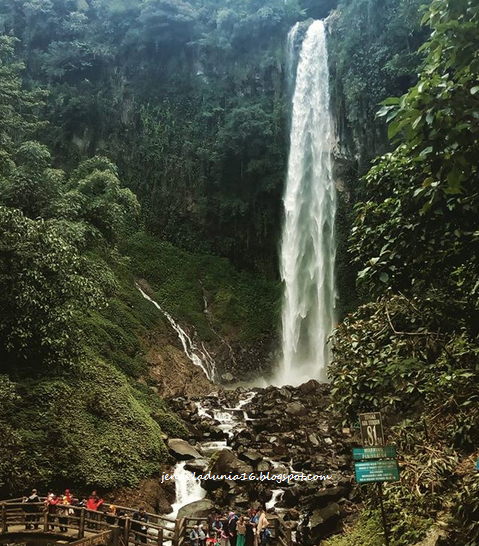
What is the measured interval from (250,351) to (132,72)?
1883 cm

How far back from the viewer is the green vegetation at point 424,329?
4.89 metres

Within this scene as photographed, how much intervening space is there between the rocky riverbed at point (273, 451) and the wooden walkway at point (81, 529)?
6.70 feet

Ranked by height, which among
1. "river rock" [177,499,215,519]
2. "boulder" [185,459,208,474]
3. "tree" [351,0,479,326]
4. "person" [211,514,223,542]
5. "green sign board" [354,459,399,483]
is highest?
"tree" [351,0,479,326]

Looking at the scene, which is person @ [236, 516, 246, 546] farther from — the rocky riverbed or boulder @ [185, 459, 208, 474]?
boulder @ [185, 459, 208, 474]

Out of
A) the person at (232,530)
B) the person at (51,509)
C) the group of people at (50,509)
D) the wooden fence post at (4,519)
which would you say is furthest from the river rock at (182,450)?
the wooden fence post at (4,519)

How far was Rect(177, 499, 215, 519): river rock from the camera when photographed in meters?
9.30

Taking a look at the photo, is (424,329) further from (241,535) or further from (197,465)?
(197,465)

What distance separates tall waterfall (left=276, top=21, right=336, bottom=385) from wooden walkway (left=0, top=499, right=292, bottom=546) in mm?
14856

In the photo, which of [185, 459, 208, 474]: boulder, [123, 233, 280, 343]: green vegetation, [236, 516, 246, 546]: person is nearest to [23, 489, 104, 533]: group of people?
[236, 516, 246, 546]: person

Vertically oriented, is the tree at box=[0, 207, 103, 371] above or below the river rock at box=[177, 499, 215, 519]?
above

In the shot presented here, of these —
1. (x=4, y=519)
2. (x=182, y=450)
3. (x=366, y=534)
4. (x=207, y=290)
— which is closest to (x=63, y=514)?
(x=4, y=519)

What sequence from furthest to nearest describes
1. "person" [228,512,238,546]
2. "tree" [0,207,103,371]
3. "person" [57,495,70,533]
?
"tree" [0,207,103,371]
"person" [57,495,70,533]
"person" [228,512,238,546]

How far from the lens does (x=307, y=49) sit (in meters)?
27.6

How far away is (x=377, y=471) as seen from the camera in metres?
4.56
